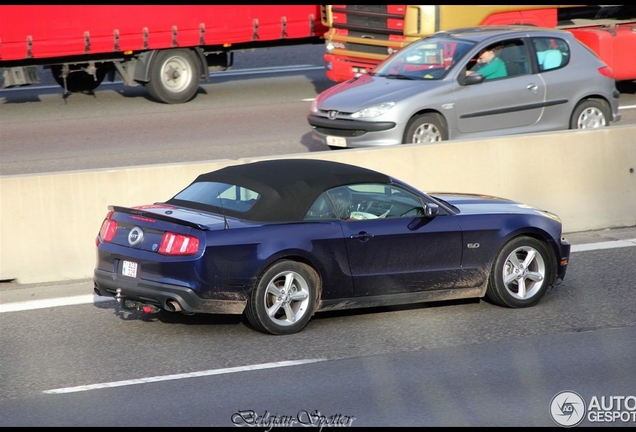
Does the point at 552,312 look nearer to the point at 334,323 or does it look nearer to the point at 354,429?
the point at 334,323

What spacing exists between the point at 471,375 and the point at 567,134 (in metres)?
5.26

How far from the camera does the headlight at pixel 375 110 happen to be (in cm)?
1323

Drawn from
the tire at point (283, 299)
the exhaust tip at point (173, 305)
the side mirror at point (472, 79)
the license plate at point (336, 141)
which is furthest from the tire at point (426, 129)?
the exhaust tip at point (173, 305)

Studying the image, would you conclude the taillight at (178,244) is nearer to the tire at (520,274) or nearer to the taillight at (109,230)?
the taillight at (109,230)

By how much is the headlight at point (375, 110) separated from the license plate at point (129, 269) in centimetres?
625

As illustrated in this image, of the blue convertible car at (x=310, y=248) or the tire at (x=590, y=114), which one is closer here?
the blue convertible car at (x=310, y=248)

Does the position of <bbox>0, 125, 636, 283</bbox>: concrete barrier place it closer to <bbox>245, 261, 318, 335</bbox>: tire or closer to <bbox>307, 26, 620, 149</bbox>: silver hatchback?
<bbox>307, 26, 620, 149</bbox>: silver hatchback

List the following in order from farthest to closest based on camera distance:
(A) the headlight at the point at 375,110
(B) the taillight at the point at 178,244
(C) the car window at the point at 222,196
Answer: (A) the headlight at the point at 375,110
(C) the car window at the point at 222,196
(B) the taillight at the point at 178,244

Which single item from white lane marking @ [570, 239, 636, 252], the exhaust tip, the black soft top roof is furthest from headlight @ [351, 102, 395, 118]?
the exhaust tip

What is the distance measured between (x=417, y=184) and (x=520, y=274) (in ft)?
8.21

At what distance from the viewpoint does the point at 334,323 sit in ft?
26.7

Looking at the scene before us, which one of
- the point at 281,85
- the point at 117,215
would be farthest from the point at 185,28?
the point at 117,215

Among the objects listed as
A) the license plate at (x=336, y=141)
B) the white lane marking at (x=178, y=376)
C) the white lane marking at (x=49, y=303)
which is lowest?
the white lane marking at (x=49, y=303)

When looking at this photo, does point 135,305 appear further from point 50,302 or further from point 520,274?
point 520,274
